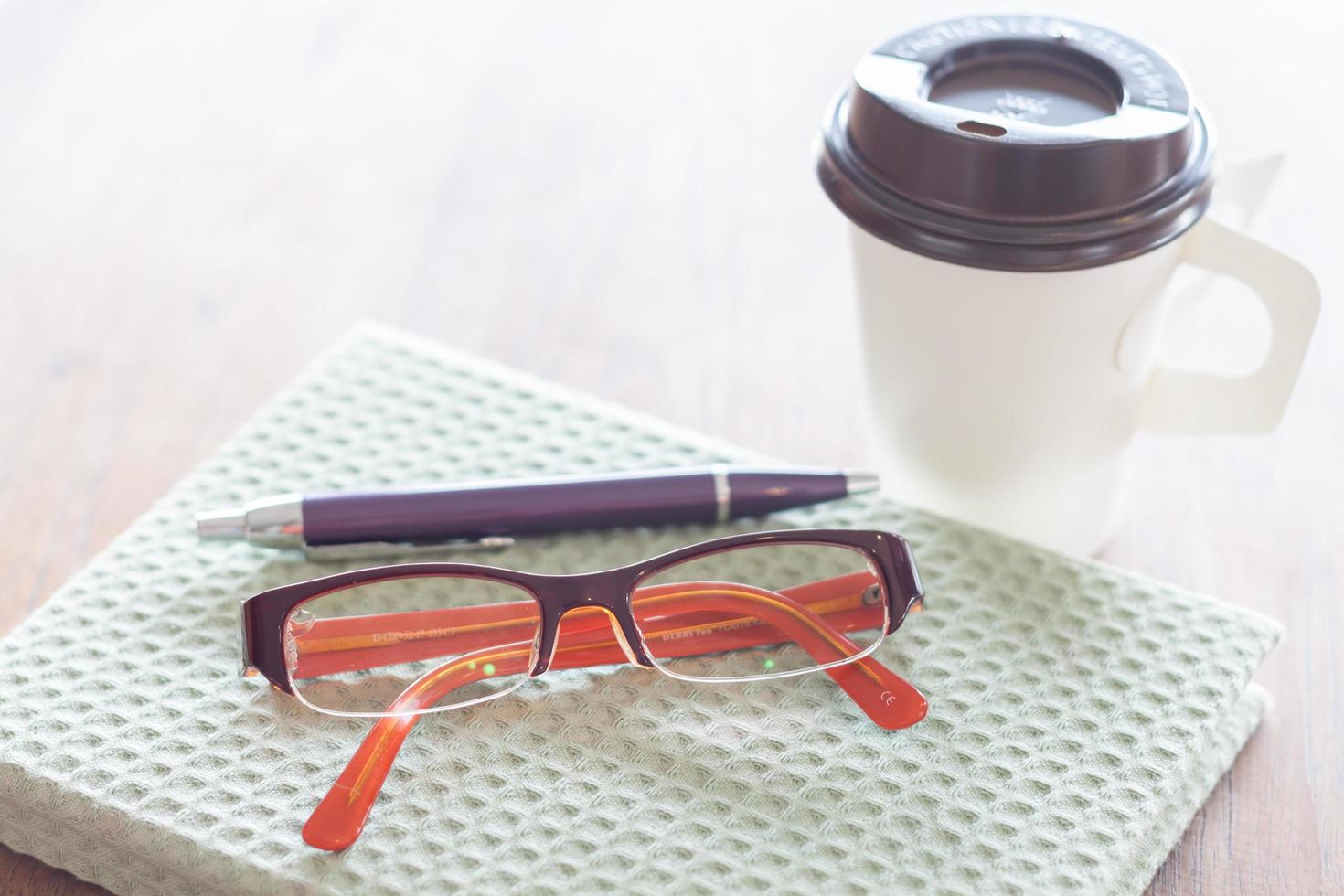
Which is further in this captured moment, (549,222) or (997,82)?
(549,222)

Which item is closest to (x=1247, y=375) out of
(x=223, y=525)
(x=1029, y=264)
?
(x=1029, y=264)

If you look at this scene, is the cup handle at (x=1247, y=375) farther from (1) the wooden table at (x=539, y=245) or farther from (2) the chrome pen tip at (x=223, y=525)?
(2) the chrome pen tip at (x=223, y=525)

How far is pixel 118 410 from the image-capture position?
1.83 ft

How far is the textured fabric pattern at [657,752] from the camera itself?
0.35 metres

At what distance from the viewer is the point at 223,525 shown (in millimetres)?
435

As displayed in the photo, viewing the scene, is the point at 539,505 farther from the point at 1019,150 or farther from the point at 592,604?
the point at 1019,150

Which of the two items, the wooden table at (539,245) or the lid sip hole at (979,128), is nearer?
the lid sip hole at (979,128)

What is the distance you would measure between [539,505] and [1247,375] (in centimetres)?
22

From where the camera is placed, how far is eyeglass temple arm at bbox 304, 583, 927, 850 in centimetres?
Answer: 35

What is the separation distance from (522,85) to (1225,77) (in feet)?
1.19

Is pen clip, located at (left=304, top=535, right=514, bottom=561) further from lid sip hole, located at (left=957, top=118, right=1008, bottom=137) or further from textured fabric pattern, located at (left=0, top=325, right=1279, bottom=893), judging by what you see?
lid sip hole, located at (left=957, top=118, right=1008, bottom=137)

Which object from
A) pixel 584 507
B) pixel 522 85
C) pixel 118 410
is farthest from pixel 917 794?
pixel 522 85

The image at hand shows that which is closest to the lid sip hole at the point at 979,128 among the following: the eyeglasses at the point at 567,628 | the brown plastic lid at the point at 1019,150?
the brown plastic lid at the point at 1019,150

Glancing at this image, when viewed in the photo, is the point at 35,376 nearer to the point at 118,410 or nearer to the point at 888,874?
the point at 118,410
